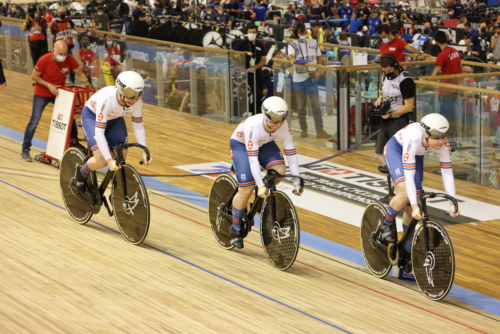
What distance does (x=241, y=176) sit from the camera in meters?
5.84

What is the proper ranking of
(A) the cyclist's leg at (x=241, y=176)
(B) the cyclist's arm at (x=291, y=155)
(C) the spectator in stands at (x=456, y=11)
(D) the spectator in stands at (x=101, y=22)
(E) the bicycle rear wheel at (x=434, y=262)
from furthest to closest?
(C) the spectator in stands at (x=456, y=11) < (D) the spectator in stands at (x=101, y=22) < (A) the cyclist's leg at (x=241, y=176) < (B) the cyclist's arm at (x=291, y=155) < (E) the bicycle rear wheel at (x=434, y=262)

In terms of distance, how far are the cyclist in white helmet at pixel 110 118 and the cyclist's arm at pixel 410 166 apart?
207cm

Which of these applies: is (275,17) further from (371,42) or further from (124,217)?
(124,217)

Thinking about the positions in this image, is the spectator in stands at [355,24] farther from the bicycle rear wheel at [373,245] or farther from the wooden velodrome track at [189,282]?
the bicycle rear wheel at [373,245]

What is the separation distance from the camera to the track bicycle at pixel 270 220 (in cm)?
559

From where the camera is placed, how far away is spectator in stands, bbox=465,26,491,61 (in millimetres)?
16031

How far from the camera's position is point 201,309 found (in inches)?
189

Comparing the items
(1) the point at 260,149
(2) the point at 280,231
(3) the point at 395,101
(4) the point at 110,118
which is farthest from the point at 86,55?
(2) the point at 280,231

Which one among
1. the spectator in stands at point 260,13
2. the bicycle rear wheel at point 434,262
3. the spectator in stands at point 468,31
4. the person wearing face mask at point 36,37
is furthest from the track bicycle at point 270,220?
the spectator in stands at point 260,13

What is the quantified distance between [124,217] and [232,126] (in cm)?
639

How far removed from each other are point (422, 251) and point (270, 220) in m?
1.20

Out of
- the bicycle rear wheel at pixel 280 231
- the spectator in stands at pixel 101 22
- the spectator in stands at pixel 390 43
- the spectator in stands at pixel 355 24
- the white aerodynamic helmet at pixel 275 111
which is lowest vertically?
the bicycle rear wheel at pixel 280 231

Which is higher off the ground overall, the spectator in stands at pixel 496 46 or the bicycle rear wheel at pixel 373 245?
the spectator in stands at pixel 496 46

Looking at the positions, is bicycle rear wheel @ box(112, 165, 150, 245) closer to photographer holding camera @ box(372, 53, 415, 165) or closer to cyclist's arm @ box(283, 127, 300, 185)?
cyclist's arm @ box(283, 127, 300, 185)
